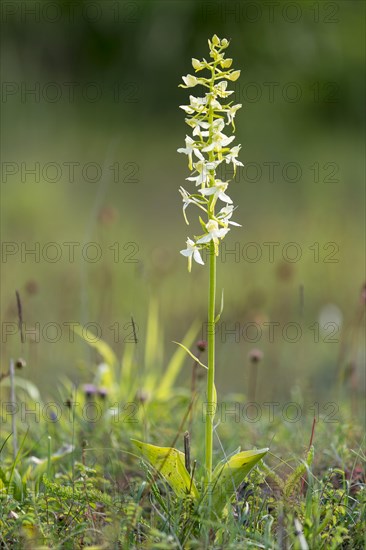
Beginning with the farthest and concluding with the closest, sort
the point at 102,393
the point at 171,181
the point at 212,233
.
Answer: the point at 171,181 < the point at 102,393 < the point at 212,233

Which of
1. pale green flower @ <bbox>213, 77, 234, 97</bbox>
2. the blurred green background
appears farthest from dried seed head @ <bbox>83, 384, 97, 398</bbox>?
pale green flower @ <bbox>213, 77, 234, 97</bbox>

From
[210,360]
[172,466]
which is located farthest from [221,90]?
[172,466]

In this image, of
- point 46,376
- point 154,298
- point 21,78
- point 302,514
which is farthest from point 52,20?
point 302,514

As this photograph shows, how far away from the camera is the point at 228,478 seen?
1673 mm

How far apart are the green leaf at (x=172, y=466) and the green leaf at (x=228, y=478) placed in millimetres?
45

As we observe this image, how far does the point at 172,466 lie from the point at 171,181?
16.7ft

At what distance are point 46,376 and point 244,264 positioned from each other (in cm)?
184

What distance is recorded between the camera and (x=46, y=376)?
139 inches

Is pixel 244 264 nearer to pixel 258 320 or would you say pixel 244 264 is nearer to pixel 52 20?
pixel 258 320

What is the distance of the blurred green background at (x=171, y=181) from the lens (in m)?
3.88

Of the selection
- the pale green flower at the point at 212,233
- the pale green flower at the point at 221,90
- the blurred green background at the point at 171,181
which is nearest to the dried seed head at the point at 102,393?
the blurred green background at the point at 171,181

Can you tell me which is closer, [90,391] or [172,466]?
[172,466]

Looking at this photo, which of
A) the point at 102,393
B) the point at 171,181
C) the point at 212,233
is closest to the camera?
the point at 212,233

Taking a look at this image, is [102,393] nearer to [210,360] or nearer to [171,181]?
[210,360]
